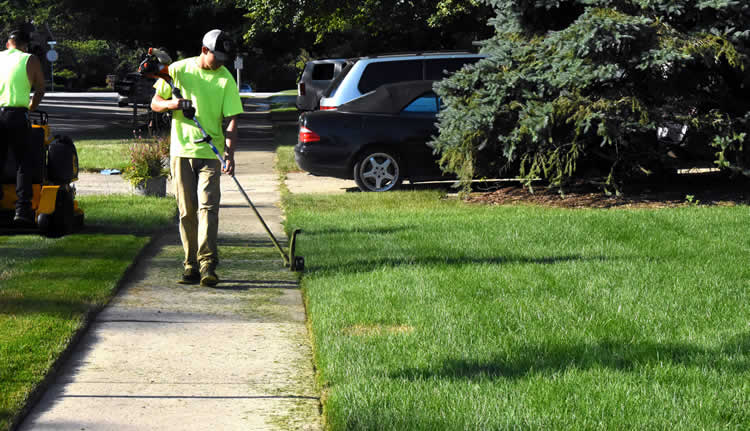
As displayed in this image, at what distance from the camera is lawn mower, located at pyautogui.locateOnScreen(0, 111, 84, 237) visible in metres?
9.28

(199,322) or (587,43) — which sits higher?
(587,43)

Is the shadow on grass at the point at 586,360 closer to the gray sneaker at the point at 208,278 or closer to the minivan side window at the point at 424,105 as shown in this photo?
the gray sneaker at the point at 208,278

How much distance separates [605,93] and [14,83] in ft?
22.8

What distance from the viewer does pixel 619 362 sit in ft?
16.9

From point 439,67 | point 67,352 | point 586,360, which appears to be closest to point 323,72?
point 439,67

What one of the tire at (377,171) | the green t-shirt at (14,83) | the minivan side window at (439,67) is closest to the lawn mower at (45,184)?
the green t-shirt at (14,83)

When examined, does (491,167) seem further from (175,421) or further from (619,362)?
(175,421)

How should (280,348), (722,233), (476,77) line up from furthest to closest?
(476,77), (722,233), (280,348)

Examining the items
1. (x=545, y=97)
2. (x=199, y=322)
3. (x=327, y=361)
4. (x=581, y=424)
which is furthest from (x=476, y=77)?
(x=581, y=424)

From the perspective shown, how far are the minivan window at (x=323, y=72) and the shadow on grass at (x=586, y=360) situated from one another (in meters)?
23.1

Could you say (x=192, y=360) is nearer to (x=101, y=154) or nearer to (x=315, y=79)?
(x=101, y=154)

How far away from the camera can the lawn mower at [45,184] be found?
30.5 feet

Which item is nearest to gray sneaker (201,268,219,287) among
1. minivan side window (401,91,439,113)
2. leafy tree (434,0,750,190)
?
leafy tree (434,0,750,190)

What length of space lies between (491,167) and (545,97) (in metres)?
1.18
